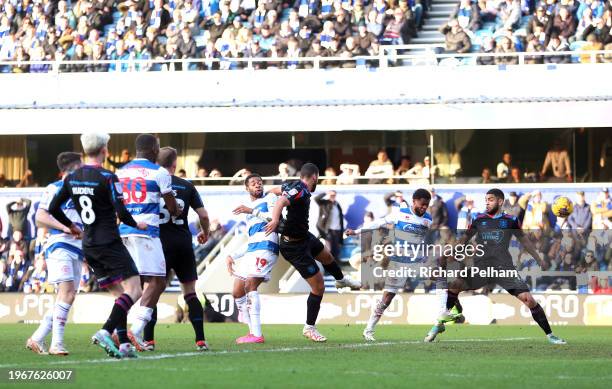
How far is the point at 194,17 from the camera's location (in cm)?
3142

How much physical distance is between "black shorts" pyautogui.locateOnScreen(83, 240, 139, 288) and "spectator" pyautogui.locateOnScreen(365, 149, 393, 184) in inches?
670

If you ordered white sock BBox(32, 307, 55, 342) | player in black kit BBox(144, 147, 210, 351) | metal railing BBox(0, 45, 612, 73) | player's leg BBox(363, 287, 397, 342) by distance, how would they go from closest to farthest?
white sock BBox(32, 307, 55, 342), player in black kit BBox(144, 147, 210, 351), player's leg BBox(363, 287, 397, 342), metal railing BBox(0, 45, 612, 73)

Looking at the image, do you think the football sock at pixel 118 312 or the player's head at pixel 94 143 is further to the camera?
the player's head at pixel 94 143

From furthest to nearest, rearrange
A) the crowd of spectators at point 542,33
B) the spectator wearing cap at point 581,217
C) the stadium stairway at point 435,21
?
the stadium stairway at point 435,21 → the crowd of spectators at point 542,33 → the spectator wearing cap at point 581,217

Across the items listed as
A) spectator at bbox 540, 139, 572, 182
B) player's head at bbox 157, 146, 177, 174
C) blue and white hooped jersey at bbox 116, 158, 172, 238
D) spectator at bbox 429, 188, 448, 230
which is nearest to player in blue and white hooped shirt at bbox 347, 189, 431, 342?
player's head at bbox 157, 146, 177, 174

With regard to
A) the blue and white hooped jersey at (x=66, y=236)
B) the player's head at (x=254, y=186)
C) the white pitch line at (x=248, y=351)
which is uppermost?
the player's head at (x=254, y=186)

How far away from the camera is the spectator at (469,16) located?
29453 mm

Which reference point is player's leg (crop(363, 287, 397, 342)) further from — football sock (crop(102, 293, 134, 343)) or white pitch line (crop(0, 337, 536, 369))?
football sock (crop(102, 293, 134, 343))

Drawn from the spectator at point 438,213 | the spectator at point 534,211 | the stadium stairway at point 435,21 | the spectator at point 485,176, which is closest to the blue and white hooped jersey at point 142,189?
the spectator at point 438,213

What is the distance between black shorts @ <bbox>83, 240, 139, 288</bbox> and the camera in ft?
39.4

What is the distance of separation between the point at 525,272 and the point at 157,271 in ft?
39.8

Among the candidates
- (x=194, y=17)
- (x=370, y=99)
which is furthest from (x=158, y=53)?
(x=370, y=99)

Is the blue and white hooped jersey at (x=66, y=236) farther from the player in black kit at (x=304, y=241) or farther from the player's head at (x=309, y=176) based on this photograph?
the player's head at (x=309, y=176)

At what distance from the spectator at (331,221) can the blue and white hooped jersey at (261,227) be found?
10.7 m
